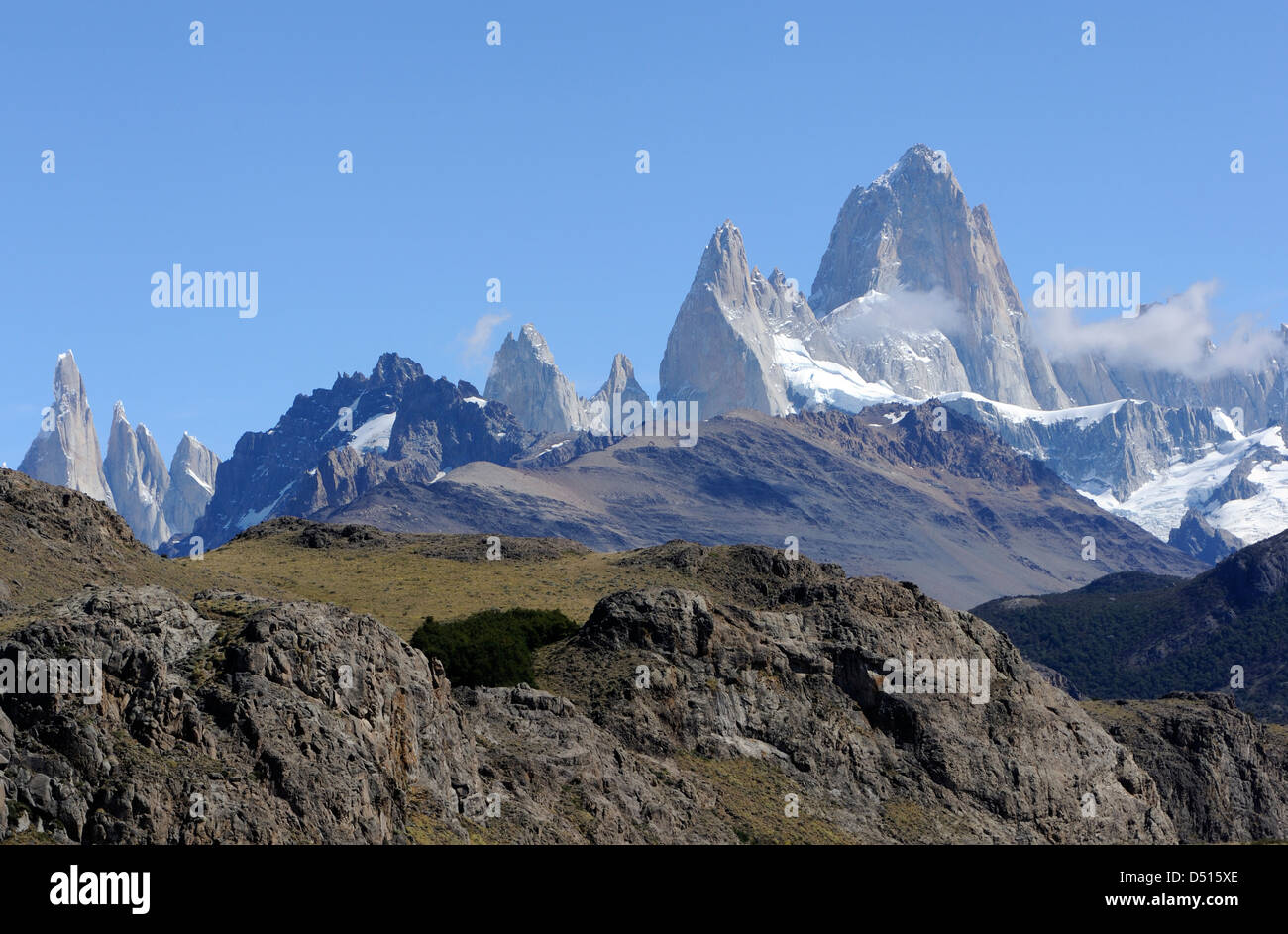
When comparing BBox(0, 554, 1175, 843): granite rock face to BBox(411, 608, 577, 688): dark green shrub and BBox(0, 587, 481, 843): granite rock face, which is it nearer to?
BBox(0, 587, 481, 843): granite rock face

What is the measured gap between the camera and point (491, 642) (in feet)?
367

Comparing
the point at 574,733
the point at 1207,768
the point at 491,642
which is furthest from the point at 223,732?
the point at 1207,768

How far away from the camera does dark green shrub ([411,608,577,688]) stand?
351 feet

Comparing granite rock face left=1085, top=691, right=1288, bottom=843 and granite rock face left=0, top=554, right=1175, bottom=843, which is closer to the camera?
granite rock face left=0, top=554, right=1175, bottom=843

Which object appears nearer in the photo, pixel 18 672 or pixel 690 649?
pixel 18 672

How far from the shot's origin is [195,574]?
133125 mm

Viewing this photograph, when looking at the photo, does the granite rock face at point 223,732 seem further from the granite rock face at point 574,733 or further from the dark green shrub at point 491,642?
the dark green shrub at point 491,642

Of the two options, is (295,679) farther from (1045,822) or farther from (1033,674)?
(1033,674)

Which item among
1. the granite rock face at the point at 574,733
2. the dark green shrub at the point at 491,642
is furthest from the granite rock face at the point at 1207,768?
the dark green shrub at the point at 491,642

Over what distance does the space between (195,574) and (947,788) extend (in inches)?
2209

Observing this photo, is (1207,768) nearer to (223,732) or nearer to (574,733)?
(574,733)

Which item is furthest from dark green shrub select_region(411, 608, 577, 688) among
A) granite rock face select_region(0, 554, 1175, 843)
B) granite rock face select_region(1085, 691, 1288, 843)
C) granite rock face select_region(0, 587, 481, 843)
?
granite rock face select_region(1085, 691, 1288, 843)
